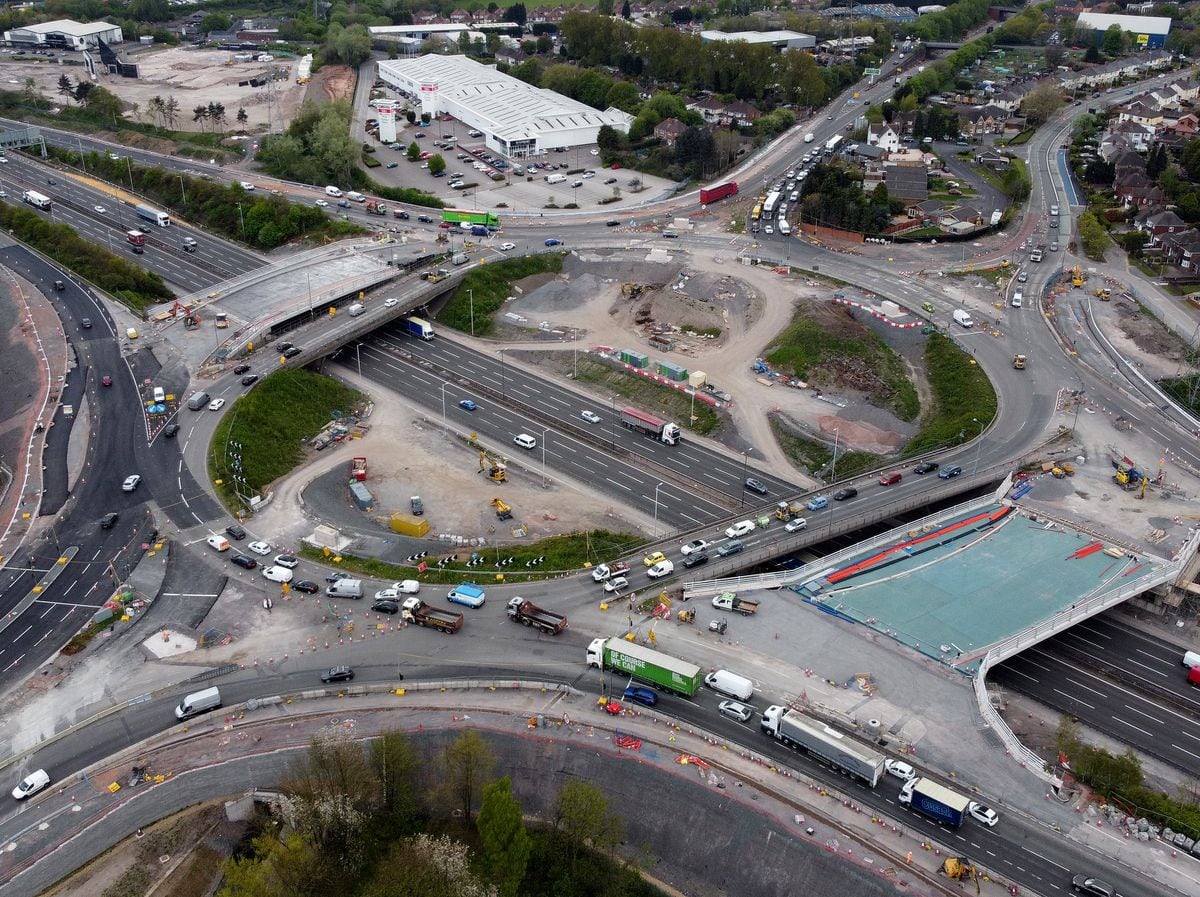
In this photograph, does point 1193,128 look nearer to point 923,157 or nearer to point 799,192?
point 923,157

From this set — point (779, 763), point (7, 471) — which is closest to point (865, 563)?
point (779, 763)

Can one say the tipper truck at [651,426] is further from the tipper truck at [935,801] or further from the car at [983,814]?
the car at [983,814]

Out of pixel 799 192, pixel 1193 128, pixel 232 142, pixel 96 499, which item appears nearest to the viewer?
pixel 96 499

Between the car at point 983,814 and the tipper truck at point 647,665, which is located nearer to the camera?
the car at point 983,814

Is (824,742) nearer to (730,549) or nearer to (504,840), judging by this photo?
(504,840)

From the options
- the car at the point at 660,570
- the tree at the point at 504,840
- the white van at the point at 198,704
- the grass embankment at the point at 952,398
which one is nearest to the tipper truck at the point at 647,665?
the car at the point at 660,570

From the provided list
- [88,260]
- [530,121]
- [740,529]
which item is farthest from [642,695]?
[530,121]

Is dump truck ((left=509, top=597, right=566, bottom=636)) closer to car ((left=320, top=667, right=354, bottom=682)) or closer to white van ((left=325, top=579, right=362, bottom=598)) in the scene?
white van ((left=325, top=579, right=362, bottom=598))
